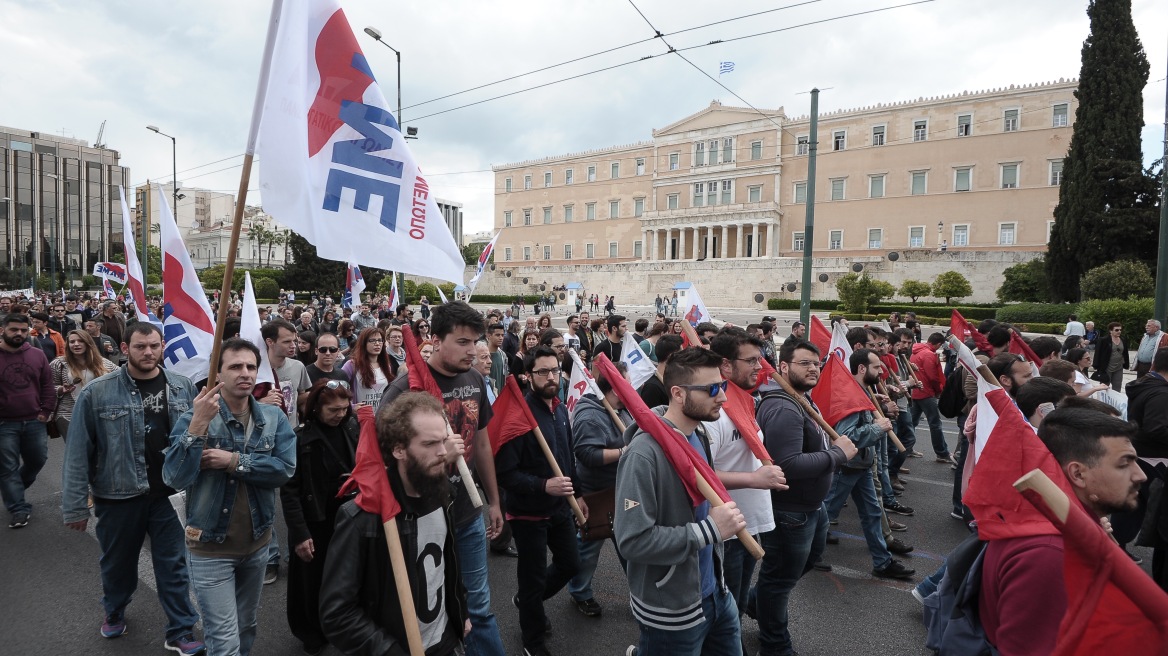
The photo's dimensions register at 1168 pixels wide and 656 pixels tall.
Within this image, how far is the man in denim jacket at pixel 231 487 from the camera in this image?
2.89 metres

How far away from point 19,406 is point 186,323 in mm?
2552

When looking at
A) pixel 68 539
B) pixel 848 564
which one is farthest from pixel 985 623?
pixel 68 539

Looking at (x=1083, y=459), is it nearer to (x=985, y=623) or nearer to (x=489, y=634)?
(x=985, y=623)

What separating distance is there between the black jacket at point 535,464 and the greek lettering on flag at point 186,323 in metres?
2.24

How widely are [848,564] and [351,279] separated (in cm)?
980

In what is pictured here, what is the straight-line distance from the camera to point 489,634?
304cm

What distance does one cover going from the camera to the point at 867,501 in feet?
16.0

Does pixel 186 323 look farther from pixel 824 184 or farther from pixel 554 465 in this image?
pixel 824 184

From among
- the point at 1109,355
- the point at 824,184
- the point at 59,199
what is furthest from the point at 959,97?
the point at 59,199

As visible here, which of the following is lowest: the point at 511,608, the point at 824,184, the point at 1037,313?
the point at 511,608

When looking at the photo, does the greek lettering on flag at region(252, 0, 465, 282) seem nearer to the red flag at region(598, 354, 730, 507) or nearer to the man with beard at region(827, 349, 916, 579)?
the red flag at region(598, 354, 730, 507)

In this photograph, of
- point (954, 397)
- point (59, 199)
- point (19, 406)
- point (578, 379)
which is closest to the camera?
point (578, 379)

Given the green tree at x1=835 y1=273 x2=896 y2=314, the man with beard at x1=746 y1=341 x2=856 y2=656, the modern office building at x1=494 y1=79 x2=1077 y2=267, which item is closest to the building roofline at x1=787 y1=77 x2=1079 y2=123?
the modern office building at x1=494 y1=79 x2=1077 y2=267

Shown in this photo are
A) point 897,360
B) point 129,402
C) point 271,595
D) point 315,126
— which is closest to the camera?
point 315,126
